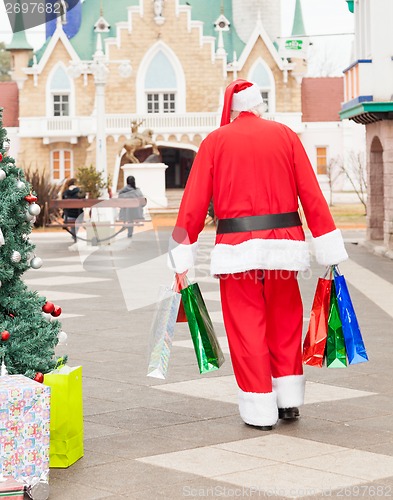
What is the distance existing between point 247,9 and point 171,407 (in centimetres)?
5379

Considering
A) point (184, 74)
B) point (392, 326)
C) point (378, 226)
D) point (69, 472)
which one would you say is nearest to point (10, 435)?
point (69, 472)

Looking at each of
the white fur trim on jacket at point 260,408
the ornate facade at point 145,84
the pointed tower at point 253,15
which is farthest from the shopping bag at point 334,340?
the pointed tower at point 253,15

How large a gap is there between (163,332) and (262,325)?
544mm

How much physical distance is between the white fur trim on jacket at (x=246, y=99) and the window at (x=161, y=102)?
50.6 m

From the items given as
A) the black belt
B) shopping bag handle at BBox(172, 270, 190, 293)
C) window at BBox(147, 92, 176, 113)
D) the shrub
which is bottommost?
shopping bag handle at BBox(172, 270, 190, 293)

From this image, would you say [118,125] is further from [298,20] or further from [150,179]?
[150,179]

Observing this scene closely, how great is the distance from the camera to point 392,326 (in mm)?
10617

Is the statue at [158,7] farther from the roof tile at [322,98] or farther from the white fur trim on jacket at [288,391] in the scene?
the white fur trim on jacket at [288,391]

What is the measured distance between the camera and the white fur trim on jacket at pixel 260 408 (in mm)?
6230

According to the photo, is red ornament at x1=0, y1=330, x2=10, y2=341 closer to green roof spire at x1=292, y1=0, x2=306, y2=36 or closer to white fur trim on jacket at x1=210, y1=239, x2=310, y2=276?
white fur trim on jacket at x1=210, y1=239, x2=310, y2=276

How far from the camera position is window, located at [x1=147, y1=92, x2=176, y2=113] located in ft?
188

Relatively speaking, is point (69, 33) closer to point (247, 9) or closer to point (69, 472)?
point (247, 9)

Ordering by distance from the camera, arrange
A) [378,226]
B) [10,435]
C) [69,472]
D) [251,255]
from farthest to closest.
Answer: [378,226] < [251,255] < [69,472] < [10,435]

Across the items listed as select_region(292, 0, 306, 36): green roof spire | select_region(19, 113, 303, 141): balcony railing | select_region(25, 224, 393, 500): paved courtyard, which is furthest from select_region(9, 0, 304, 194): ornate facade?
select_region(25, 224, 393, 500): paved courtyard
